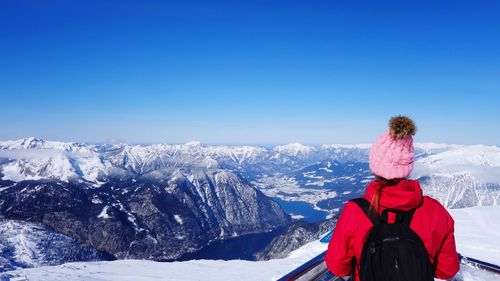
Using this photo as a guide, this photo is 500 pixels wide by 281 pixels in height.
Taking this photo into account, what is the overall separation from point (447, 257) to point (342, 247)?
1172 millimetres

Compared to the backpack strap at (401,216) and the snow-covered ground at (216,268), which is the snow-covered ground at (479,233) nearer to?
the snow-covered ground at (216,268)

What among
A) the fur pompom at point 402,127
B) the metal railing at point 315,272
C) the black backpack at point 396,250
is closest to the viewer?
the black backpack at point 396,250

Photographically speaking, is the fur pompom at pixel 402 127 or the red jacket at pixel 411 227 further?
the fur pompom at pixel 402 127

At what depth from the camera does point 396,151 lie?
352 cm

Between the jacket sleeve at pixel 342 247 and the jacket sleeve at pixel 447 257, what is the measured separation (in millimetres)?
948

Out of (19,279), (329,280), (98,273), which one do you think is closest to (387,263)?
(329,280)

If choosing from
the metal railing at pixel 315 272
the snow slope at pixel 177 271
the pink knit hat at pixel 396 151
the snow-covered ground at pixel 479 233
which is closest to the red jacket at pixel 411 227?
the pink knit hat at pixel 396 151

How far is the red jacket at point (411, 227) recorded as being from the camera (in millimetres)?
3266

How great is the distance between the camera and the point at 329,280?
5965 mm

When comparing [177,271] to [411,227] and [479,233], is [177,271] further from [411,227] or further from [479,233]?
[479,233]

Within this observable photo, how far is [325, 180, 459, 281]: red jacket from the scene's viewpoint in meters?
3.27

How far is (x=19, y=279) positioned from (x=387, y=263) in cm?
1699

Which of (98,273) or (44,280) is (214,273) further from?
(44,280)

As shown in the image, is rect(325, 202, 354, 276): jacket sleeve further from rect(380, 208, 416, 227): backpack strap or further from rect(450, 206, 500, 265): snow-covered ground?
rect(450, 206, 500, 265): snow-covered ground
